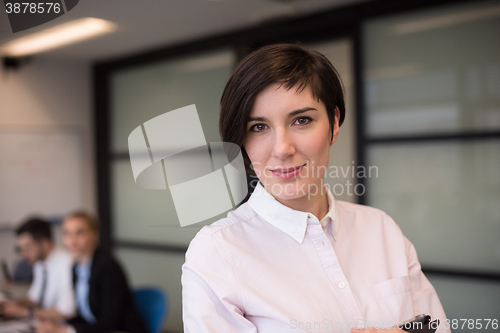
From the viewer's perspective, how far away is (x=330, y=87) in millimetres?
781

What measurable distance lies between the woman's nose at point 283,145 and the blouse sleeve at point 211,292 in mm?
185

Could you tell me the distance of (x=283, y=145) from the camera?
70cm

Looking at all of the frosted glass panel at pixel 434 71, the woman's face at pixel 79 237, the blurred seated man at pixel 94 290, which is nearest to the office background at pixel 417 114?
the frosted glass panel at pixel 434 71

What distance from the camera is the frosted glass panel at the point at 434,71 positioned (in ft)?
5.70

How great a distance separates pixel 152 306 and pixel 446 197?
58.1 inches

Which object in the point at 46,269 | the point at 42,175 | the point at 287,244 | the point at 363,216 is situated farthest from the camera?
the point at 42,175

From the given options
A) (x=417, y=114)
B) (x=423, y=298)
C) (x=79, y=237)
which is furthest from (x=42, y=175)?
(x=423, y=298)

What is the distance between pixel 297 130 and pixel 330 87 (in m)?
0.13

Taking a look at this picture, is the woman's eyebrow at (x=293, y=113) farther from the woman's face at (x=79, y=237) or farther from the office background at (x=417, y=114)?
the woman's face at (x=79, y=237)

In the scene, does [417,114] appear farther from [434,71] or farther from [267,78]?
[267,78]

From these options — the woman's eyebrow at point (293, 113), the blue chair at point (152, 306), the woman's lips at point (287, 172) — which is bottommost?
the blue chair at point (152, 306)

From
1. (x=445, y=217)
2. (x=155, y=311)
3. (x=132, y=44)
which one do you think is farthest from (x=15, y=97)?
(x=445, y=217)

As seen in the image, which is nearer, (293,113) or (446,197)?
(293,113)

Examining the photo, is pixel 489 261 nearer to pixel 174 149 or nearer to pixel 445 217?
pixel 445 217
